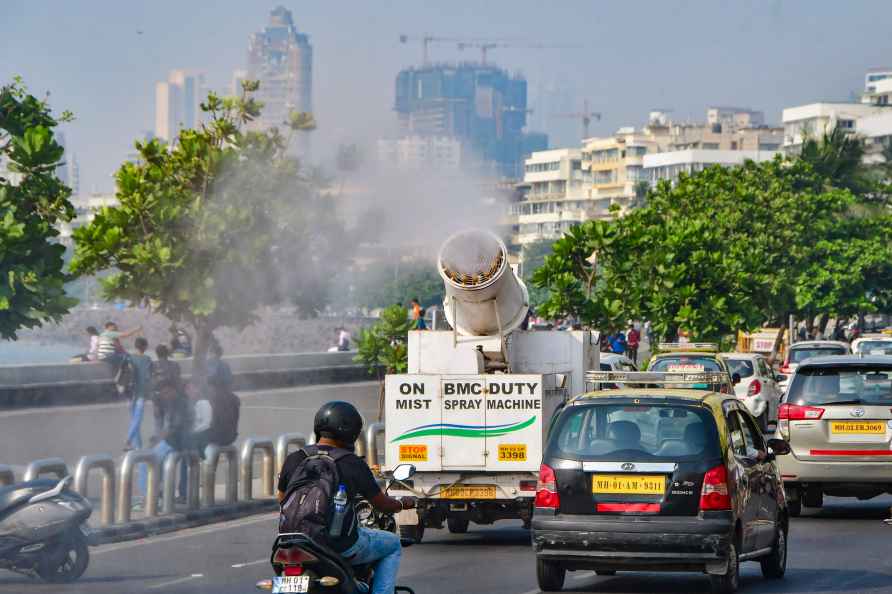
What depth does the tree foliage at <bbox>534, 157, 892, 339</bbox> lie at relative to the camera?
118ft

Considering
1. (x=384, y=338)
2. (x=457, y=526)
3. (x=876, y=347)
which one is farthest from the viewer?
(x=876, y=347)

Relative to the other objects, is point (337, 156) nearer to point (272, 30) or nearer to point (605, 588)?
point (605, 588)

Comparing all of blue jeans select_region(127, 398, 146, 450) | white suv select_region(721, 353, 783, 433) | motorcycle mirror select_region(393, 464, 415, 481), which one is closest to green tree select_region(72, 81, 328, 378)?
white suv select_region(721, 353, 783, 433)

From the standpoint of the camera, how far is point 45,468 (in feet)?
47.6

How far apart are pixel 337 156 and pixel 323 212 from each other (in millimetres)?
5201

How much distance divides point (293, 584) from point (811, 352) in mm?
30225

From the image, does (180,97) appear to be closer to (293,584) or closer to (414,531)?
A: (414,531)

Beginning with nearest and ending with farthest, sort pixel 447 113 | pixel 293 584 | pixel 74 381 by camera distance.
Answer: pixel 293 584 < pixel 74 381 < pixel 447 113

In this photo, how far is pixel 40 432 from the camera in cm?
2805

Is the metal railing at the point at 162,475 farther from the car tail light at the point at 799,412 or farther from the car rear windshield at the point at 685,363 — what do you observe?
the car rear windshield at the point at 685,363

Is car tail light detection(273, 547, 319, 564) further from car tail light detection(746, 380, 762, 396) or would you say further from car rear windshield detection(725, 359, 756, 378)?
car rear windshield detection(725, 359, 756, 378)

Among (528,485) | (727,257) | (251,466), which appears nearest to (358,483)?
(528,485)

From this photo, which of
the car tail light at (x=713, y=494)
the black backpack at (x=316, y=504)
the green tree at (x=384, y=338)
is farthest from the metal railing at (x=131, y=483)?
the green tree at (x=384, y=338)

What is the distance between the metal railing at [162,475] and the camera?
1518 cm
